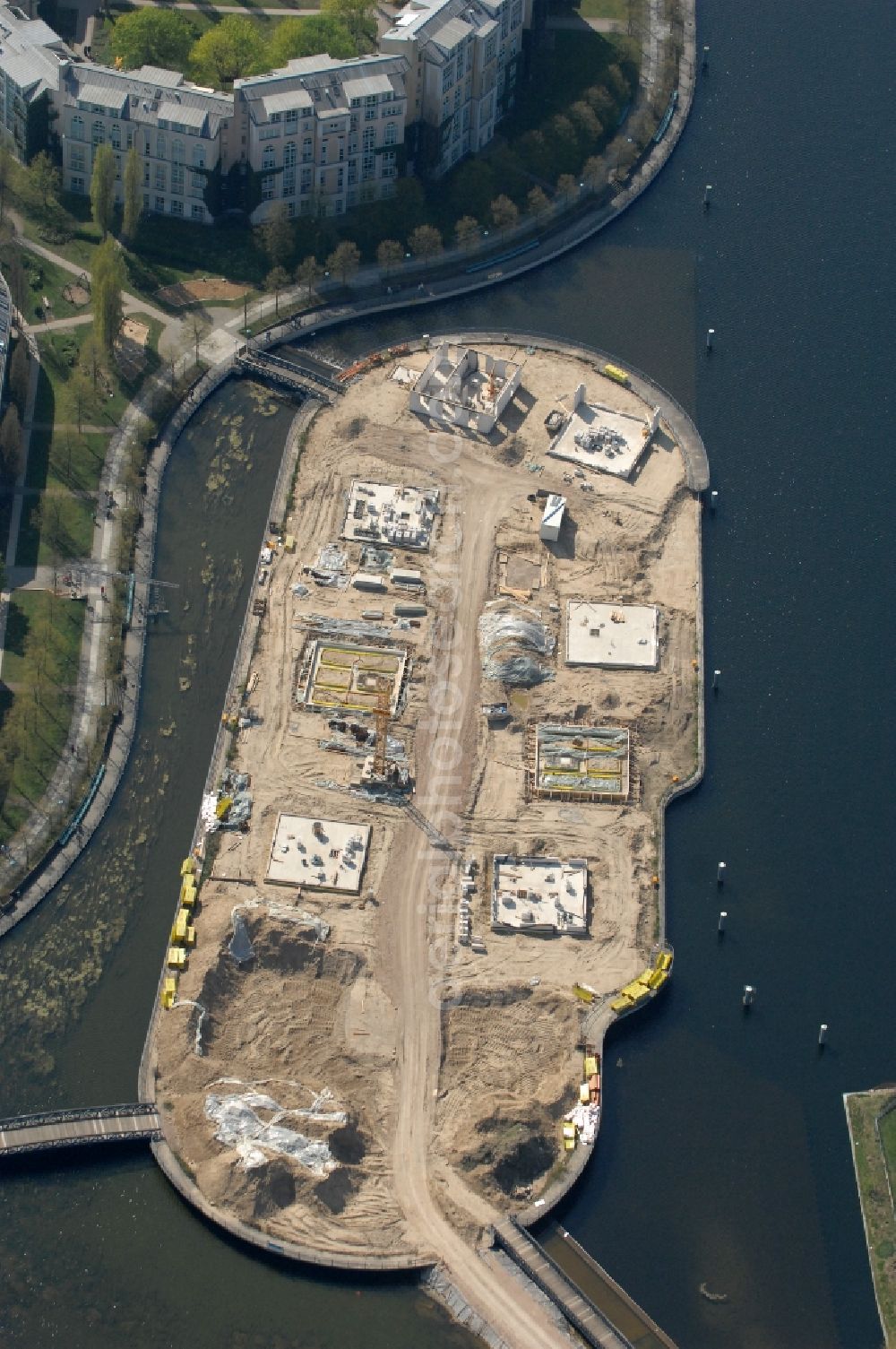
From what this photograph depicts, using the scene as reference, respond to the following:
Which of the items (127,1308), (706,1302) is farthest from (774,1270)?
(127,1308)

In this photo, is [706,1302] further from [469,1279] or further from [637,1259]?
[469,1279]

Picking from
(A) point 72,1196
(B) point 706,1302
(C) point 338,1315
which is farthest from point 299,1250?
(B) point 706,1302

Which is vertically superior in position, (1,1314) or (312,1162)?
(312,1162)

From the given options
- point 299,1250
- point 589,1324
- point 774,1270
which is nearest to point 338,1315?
point 299,1250

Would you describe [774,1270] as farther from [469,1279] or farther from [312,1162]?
[312,1162]

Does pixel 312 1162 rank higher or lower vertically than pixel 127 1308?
higher

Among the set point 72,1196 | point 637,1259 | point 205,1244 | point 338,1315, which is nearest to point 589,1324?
point 637,1259

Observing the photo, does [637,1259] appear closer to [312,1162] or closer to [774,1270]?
[774,1270]
